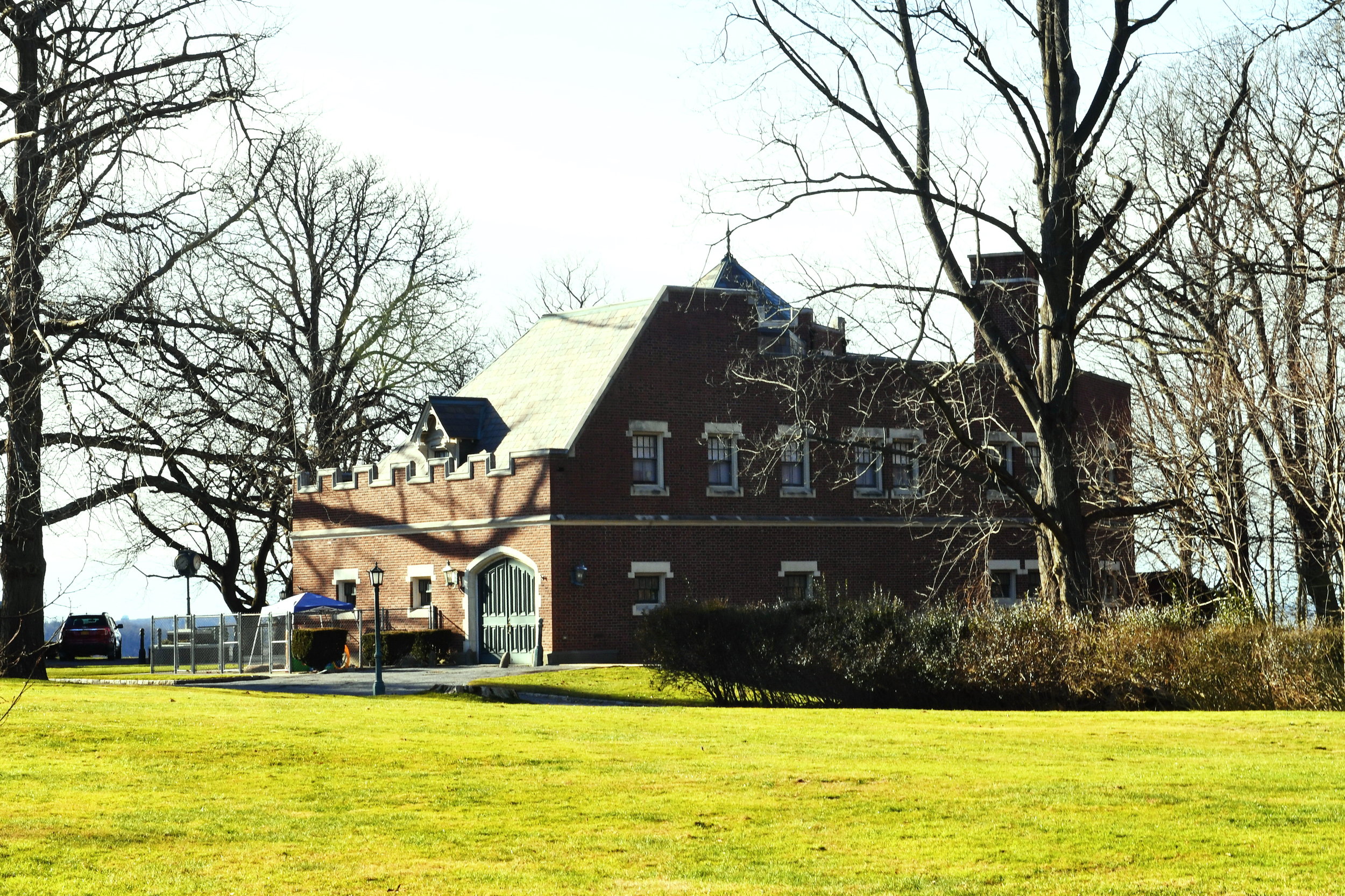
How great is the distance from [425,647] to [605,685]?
10.8 m

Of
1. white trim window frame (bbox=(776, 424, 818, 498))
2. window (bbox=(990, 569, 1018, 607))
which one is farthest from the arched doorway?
window (bbox=(990, 569, 1018, 607))

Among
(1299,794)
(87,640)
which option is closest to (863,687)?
(1299,794)

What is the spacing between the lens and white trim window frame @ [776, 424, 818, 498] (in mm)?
41031

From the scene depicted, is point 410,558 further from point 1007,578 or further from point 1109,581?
point 1109,581

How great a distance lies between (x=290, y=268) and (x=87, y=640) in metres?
13.9

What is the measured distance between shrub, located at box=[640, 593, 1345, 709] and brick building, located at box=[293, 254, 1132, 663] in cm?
1028

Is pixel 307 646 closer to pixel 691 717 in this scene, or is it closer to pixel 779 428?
pixel 779 428

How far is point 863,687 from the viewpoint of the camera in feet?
82.5

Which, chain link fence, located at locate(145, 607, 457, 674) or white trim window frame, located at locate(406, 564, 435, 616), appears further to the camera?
white trim window frame, located at locate(406, 564, 435, 616)

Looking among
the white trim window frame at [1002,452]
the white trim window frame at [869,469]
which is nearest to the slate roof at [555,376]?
the white trim window frame at [869,469]

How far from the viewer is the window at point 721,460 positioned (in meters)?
40.0

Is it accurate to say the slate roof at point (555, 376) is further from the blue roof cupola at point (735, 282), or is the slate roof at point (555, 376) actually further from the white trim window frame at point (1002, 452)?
the white trim window frame at point (1002, 452)

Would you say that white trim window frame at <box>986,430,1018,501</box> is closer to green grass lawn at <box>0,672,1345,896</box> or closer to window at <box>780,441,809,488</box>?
window at <box>780,441,809,488</box>

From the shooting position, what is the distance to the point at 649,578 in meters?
38.6
